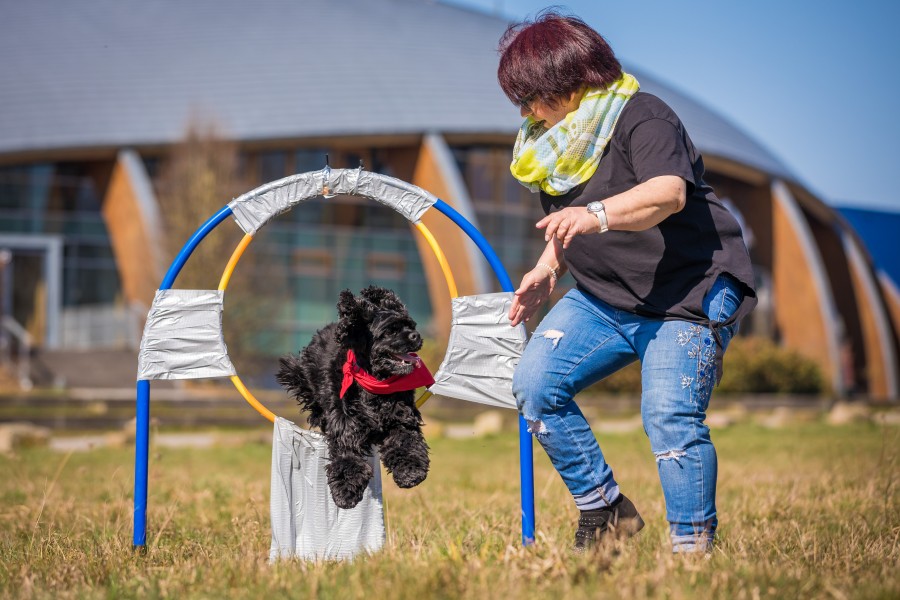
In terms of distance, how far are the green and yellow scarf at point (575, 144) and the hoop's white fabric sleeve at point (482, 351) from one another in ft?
2.29

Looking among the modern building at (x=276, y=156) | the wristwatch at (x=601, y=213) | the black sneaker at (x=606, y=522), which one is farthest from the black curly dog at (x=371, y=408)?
the modern building at (x=276, y=156)

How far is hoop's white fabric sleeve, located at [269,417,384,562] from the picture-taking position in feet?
13.0

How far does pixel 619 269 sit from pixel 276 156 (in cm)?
2782

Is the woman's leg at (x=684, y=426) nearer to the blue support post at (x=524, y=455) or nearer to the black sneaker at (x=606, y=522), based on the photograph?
the black sneaker at (x=606, y=522)

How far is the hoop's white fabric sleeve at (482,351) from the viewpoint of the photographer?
4.11 meters

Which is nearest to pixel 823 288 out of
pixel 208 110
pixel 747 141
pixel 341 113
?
pixel 747 141

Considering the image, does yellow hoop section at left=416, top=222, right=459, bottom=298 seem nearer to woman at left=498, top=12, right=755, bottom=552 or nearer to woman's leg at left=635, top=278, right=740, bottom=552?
woman at left=498, top=12, right=755, bottom=552

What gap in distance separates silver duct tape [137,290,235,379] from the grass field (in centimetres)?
74

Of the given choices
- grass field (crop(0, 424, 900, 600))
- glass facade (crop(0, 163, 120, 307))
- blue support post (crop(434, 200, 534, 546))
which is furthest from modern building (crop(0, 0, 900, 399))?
blue support post (crop(434, 200, 534, 546))

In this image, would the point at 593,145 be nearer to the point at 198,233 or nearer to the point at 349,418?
the point at 349,418

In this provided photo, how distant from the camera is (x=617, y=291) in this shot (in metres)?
3.52

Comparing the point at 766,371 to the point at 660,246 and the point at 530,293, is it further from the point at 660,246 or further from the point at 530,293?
the point at 660,246

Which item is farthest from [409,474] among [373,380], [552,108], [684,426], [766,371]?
[766,371]

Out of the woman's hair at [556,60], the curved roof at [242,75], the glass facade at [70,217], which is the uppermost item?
the curved roof at [242,75]
